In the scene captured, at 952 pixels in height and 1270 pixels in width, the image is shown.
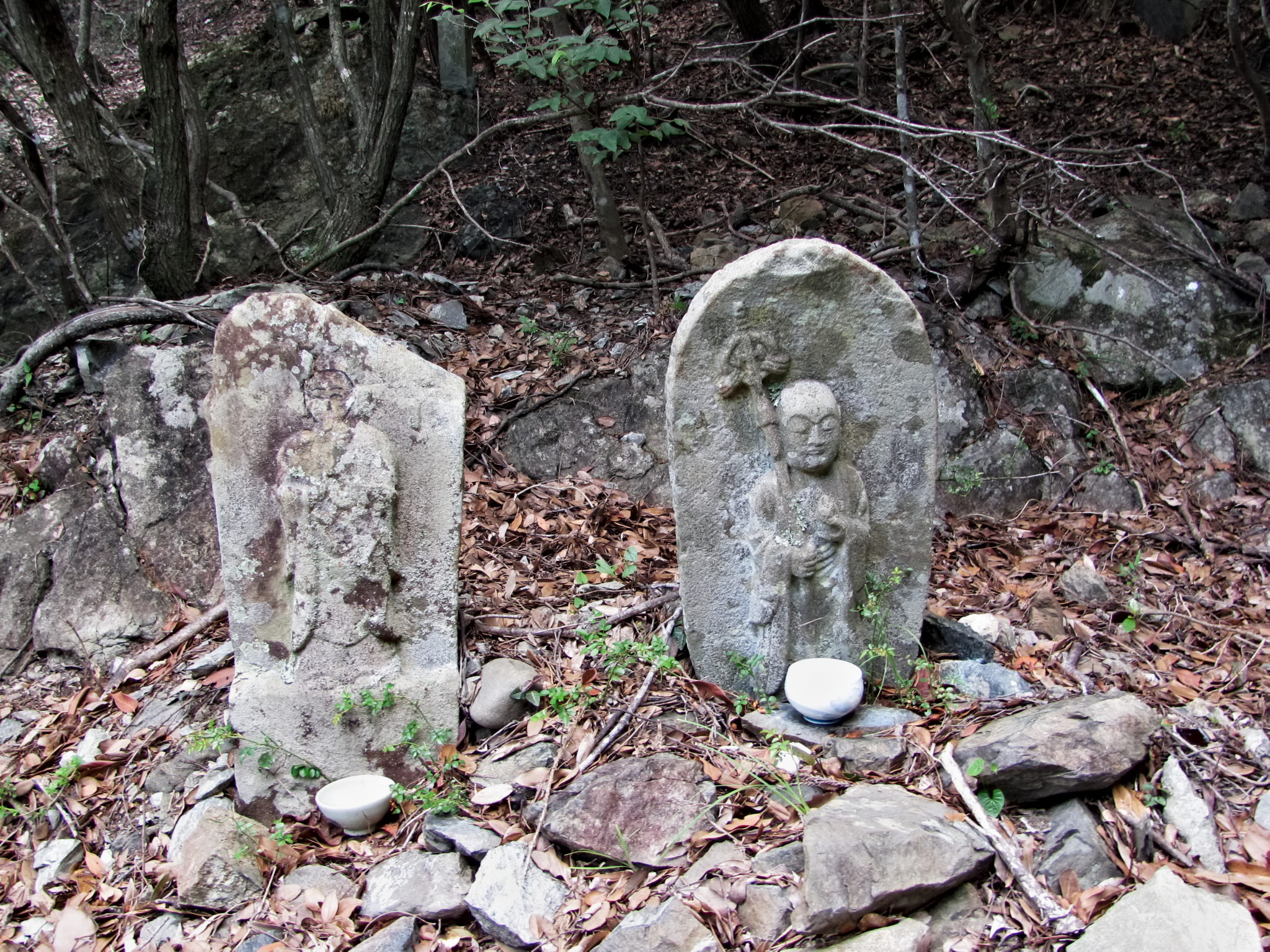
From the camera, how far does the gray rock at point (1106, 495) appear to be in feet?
17.8

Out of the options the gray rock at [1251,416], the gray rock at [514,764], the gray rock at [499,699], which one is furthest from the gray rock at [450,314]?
the gray rock at [1251,416]

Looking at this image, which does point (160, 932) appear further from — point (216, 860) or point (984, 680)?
point (984, 680)

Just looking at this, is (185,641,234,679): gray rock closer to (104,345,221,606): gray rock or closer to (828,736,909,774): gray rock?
(104,345,221,606): gray rock

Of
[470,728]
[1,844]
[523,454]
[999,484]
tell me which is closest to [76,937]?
[1,844]

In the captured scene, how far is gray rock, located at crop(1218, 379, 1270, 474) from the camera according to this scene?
549 centimetres

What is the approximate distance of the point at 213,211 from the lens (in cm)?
740

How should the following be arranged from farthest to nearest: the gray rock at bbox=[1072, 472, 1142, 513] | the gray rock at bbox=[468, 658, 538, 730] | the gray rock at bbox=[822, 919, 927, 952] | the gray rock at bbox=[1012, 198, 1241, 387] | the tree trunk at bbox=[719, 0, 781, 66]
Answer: the tree trunk at bbox=[719, 0, 781, 66] → the gray rock at bbox=[1012, 198, 1241, 387] → the gray rock at bbox=[1072, 472, 1142, 513] → the gray rock at bbox=[468, 658, 538, 730] → the gray rock at bbox=[822, 919, 927, 952]

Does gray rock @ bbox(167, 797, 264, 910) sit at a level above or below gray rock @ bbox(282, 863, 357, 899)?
above

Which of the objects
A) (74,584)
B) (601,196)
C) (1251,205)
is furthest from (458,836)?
(1251,205)

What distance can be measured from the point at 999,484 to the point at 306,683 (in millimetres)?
4040

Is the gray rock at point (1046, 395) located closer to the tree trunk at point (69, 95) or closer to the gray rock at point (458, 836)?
the gray rock at point (458, 836)

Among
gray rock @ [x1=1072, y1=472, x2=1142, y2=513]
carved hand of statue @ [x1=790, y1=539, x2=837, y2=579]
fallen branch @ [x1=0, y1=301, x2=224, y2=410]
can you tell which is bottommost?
gray rock @ [x1=1072, y1=472, x2=1142, y2=513]

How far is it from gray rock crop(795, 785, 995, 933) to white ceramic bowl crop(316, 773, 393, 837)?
57.4 inches

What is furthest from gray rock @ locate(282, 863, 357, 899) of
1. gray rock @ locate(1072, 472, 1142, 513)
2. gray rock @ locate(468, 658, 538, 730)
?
gray rock @ locate(1072, 472, 1142, 513)
